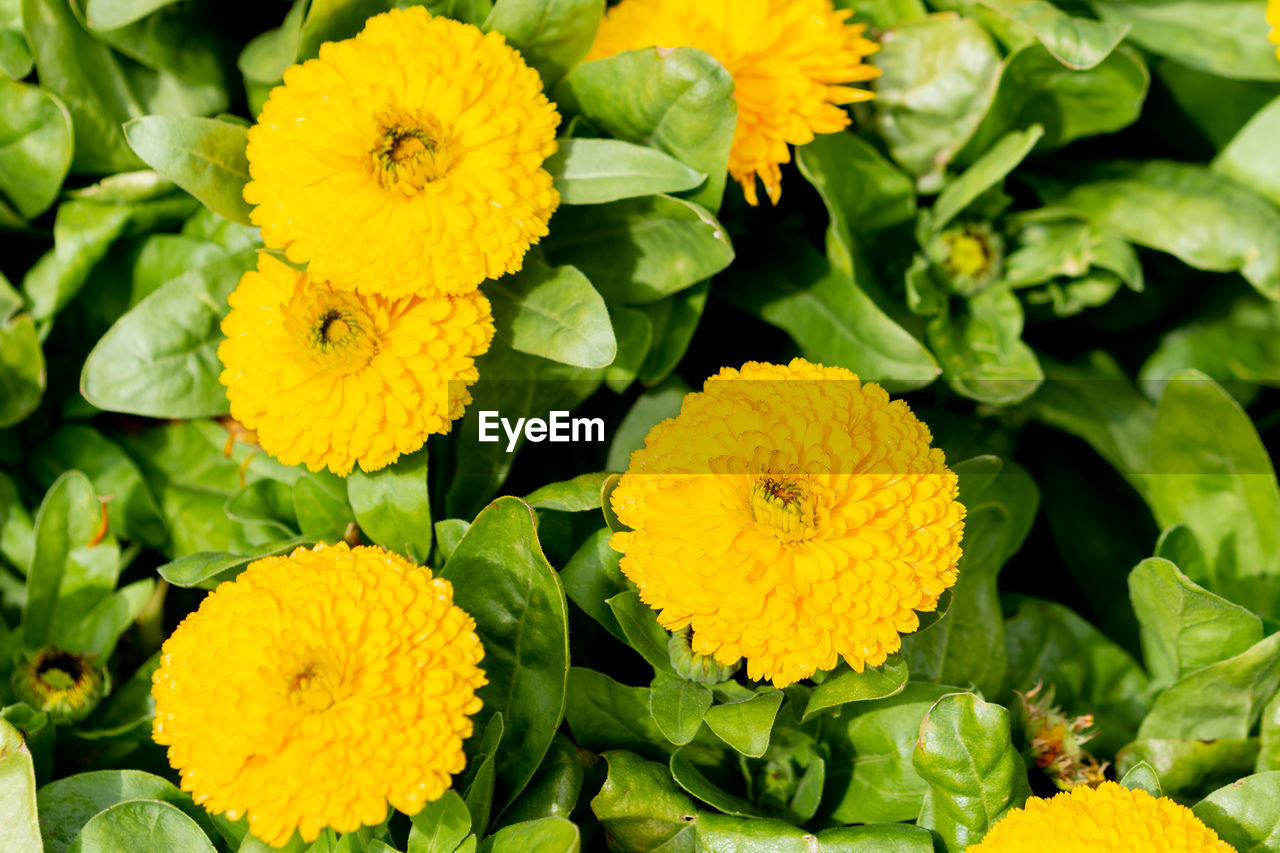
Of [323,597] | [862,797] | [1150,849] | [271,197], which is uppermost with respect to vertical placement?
[271,197]

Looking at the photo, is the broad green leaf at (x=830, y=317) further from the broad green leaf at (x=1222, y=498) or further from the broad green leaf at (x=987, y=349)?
the broad green leaf at (x=1222, y=498)

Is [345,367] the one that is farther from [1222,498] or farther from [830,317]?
[1222,498]

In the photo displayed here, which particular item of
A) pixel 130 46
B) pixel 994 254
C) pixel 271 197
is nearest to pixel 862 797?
pixel 994 254

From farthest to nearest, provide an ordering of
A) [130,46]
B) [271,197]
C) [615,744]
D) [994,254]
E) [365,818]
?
[994,254]
[130,46]
[615,744]
[271,197]
[365,818]

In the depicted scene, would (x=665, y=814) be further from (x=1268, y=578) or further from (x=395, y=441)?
(x=1268, y=578)

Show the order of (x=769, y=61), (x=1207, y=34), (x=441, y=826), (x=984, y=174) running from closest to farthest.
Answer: (x=441, y=826)
(x=769, y=61)
(x=984, y=174)
(x=1207, y=34)

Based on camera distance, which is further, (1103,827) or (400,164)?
(400,164)

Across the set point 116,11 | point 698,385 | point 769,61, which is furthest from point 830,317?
point 116,11
